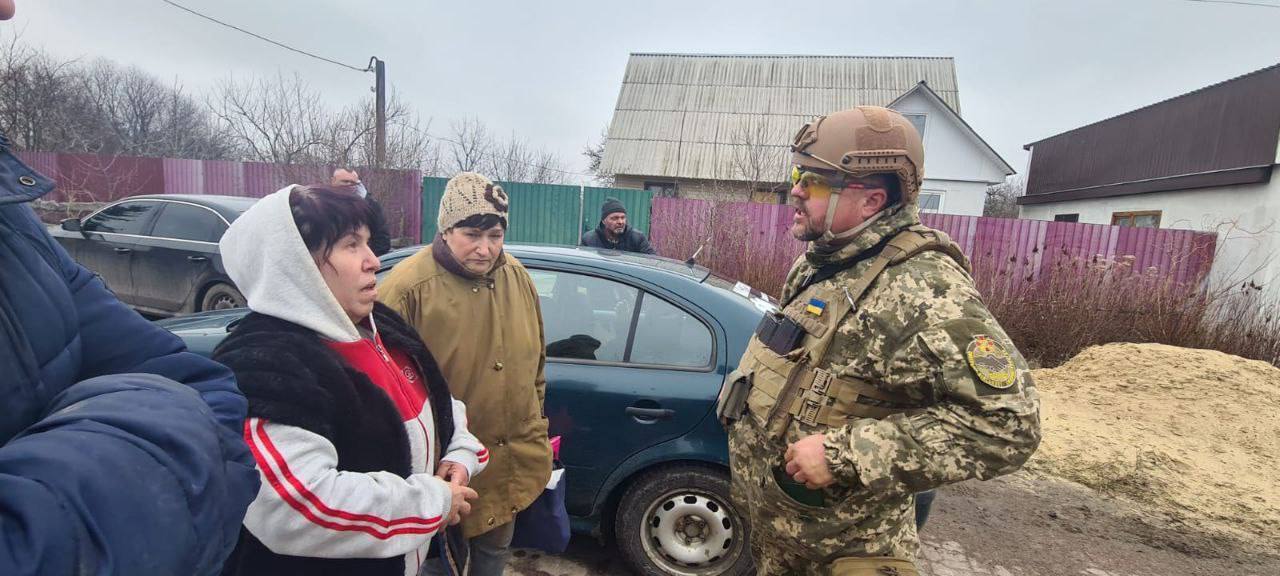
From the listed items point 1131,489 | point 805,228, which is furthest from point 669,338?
point 1131,489

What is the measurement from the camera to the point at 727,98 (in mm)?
21812

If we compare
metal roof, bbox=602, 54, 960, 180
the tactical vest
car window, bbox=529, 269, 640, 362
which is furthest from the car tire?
metal roof, bbox=602, 54, 960, 180

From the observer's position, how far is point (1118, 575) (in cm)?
310

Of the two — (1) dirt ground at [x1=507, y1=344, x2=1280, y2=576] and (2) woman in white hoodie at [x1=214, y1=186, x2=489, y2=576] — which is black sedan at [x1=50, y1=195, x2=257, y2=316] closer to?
(1) dirt ground at [x1=507, y1=344, x2=1280, y2=576]

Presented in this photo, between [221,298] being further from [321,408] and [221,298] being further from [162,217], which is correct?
[321,408]

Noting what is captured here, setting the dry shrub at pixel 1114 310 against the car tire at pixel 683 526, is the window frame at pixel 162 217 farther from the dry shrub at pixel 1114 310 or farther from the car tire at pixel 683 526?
the car tire at pixel 683 526

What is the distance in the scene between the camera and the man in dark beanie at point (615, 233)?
5480 mm

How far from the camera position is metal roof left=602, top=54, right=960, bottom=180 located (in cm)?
2048

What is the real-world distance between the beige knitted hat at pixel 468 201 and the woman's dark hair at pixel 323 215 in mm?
701

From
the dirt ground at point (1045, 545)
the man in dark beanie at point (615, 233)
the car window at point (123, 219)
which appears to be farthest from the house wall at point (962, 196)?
the car window at point (123, 219)

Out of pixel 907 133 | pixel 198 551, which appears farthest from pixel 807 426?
pixel 198 551

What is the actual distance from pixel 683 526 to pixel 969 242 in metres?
10.4

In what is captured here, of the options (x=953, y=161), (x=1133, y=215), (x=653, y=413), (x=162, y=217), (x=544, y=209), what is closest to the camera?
(x=653, y=413)

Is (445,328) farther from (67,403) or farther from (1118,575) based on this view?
(1118,575)
